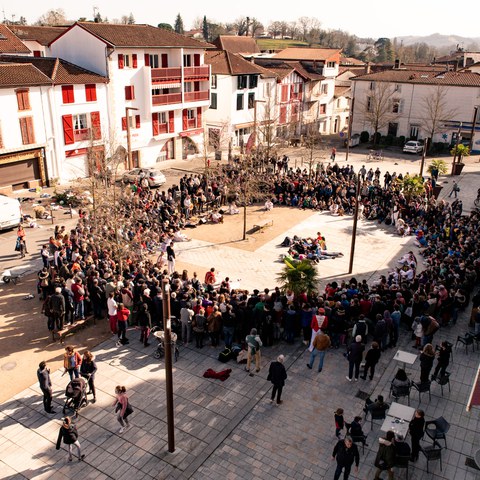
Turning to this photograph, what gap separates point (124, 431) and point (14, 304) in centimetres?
899

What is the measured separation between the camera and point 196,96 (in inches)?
1784

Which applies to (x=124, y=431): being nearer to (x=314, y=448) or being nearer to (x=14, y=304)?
(x=314, y=448)

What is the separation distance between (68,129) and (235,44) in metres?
49.4

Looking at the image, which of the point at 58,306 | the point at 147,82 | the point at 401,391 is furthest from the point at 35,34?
the point at 401,391

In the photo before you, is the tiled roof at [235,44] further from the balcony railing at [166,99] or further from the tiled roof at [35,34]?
the balcony railing at [166,99]

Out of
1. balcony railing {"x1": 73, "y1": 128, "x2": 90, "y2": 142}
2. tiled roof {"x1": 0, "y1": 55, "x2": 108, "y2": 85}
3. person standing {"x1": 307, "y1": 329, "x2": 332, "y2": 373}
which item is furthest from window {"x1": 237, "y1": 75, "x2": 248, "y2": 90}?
person standing {"x1": 307, "y1": 329, "x2": 332, "y2": 373}

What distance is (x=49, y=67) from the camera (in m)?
35.6

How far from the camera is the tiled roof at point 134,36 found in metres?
37.7

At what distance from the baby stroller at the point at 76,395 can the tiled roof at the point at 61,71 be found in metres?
27.0

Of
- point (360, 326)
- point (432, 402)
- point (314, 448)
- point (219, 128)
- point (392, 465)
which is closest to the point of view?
point (392, 465)

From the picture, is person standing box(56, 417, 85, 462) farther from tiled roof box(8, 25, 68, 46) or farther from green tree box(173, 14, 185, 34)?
green tree box(173, 14, 185, 34)

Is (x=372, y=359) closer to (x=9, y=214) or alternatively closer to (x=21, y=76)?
(x=9, y=214)

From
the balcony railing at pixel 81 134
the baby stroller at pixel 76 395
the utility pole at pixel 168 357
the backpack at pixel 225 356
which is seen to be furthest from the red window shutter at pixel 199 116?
the utility pole at pixel 168 357

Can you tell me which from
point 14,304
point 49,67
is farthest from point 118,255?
point 49,67
